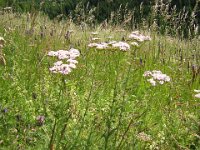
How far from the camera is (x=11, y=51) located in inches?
229

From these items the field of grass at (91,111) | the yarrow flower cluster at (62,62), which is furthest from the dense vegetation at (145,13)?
the yarrow flower cluster at (62,62)

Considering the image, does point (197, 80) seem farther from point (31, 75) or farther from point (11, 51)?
point (11, 51)

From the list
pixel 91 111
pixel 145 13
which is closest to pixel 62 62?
pixel 91 111

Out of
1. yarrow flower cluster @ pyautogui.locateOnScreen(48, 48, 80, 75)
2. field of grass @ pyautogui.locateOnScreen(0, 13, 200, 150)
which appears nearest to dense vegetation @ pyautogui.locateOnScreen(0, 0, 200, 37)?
field of grass @ pyautogui.locateOnScreen(0, 13, 200, 150)

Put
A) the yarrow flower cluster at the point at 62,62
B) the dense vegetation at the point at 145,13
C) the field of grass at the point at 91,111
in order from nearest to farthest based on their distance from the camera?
the yarrow flower cluster at the point at 62,62, the field of grass at the point at 91,111, the dense vegetation at the point at 145,13

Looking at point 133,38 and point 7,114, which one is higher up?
point 133,38

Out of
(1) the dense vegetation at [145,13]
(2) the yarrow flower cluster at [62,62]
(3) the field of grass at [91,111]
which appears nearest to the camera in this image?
(2) the yarrow flower cluster at [62,62]

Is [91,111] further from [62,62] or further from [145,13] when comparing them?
[145,13]

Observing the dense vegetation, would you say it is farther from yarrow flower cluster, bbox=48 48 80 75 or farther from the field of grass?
yarrow flower cluster, bbox=48 48 80 75

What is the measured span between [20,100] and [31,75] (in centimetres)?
85

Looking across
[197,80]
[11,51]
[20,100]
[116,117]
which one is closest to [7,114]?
[20,100]

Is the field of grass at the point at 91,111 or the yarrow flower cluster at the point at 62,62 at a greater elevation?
the yarrow flower cluster at the point at 62,62

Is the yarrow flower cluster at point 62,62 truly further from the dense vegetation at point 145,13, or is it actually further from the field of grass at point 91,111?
the dense vegetation at point 145,13

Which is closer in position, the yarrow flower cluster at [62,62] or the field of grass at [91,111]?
the yarrow flower cluster at [62,62]
